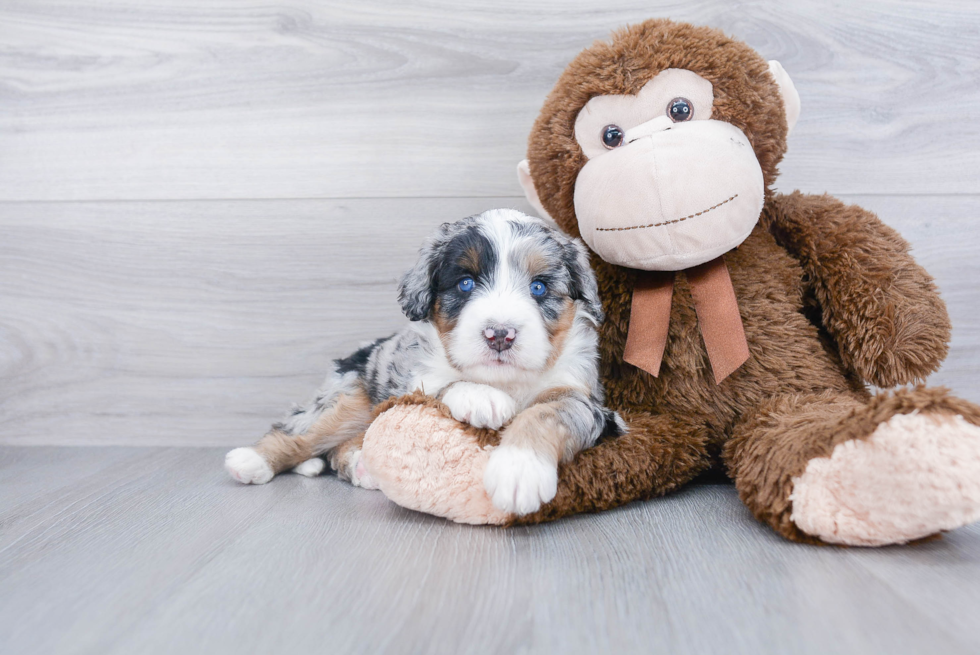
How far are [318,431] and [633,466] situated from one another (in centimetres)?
98

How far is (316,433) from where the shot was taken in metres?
2.10

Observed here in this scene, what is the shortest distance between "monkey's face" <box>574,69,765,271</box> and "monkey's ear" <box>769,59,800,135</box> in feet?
0.68

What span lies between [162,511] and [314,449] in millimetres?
483

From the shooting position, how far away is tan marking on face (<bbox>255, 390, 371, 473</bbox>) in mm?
2088

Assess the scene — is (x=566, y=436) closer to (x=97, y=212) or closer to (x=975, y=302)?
(x=975, y=302)

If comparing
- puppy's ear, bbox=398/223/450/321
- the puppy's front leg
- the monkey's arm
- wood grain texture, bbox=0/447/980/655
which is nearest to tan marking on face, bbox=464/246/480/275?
puppy's ear, bbox=398/223/450/321

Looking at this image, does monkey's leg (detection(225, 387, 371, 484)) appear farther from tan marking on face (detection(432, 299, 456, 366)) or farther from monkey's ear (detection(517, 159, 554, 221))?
monkey's ear (detection(517, 159, 554, 221))

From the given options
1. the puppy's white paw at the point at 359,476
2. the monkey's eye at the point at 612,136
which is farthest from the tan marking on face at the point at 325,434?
the monkey's eye at the point at 612,136

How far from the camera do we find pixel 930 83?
2.30m

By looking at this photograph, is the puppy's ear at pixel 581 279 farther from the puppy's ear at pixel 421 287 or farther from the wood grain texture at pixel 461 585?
the wood grain texture at pixel 461 585

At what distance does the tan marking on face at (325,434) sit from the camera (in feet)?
6.85

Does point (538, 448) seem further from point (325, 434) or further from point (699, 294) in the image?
point (325, 434)

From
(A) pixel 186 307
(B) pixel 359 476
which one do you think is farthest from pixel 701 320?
(A) pixel 186 307

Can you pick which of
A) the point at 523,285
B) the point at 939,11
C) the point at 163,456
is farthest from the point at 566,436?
the point at 939,11
